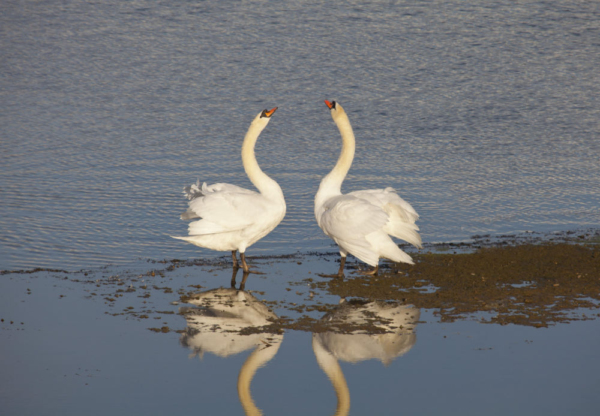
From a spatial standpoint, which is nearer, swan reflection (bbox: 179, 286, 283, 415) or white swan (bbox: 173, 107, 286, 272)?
swan reflection (bbox: 179, 286, 283, 415)

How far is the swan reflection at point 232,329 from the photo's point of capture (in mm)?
5676

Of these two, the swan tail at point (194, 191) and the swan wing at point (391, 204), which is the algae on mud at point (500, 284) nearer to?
the swan wing at point (391, 204)

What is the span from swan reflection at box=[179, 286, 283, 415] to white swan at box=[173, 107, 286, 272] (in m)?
0.78

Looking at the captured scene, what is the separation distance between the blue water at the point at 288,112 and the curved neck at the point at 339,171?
850 mm

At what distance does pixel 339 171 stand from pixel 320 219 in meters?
0.99

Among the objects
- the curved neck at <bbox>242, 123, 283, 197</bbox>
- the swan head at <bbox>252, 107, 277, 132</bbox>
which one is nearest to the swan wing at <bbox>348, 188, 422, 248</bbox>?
the curved neck at <bbox>242, 123, 283, 197</bbox>

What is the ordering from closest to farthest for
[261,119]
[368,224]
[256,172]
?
[368,224] < [256,172] < [261,119]

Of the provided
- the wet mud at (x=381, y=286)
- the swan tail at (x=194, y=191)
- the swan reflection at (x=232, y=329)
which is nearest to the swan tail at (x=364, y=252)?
the wet mud at (x=381, y=286)

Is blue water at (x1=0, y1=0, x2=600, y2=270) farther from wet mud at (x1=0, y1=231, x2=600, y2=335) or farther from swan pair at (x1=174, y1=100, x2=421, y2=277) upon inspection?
swan pair at (x1=174, y1=100, x2=421, y2=277)

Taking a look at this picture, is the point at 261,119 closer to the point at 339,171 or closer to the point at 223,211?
the point at 339,171

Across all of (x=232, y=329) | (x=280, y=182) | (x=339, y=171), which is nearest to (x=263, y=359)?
(x=232, y=329)

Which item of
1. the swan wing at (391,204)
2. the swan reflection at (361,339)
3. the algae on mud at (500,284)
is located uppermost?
the swan wing at (391,204)

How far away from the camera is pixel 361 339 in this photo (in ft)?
20.5

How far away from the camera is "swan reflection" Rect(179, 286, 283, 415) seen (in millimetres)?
5676
